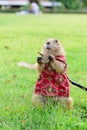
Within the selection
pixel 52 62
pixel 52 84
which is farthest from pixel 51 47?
pixel 52 84

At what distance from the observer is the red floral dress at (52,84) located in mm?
3398

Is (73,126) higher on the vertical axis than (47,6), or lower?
higher

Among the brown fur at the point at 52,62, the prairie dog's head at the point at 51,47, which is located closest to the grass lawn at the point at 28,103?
the brown fur at the point at 52,62

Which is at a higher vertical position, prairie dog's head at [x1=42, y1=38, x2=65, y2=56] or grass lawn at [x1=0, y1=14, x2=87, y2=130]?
prairie dog's head at [x1=42, y1=38, x2=65, y2=56]

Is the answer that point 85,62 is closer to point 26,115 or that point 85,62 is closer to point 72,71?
point 72,71

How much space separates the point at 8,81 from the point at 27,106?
1228mm

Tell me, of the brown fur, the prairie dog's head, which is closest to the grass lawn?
the brown fur

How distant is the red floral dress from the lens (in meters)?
3.40

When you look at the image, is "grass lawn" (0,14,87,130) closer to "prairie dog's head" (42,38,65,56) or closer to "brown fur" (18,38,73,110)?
"brown fur" (18,38,73,110)

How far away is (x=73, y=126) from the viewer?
10.2 feet

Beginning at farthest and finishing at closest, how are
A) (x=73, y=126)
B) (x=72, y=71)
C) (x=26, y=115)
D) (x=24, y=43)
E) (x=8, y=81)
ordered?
1. (x=24, y=43)
2. (x=72, y=71)
3. (x=8, y=81)
4. (x=26, y=115)
5. (x=73, y=126)

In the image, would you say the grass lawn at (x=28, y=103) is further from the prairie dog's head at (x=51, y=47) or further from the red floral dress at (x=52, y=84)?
the prairie dog's head at (x=51, y=47)

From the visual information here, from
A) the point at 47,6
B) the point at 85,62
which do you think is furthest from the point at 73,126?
the point at 47,6

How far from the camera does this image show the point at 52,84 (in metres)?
3.41
